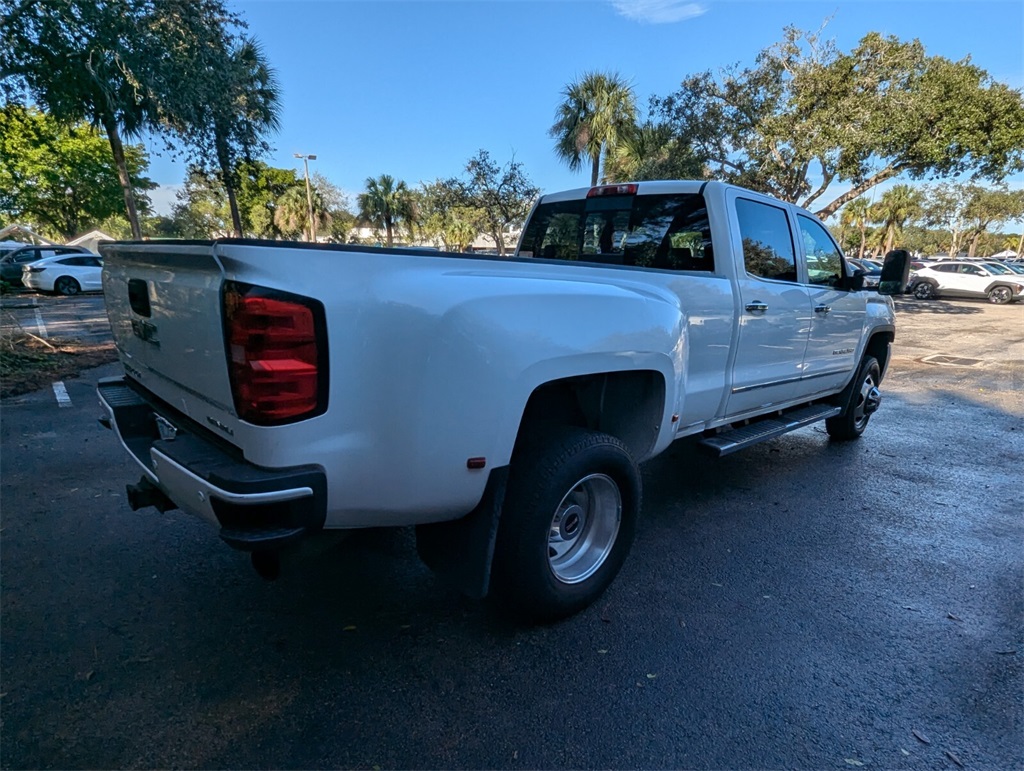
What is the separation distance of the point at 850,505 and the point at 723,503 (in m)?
0.92

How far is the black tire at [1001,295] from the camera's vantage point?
23.0 m

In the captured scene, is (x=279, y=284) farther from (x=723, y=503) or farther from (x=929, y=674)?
(x=723, y=503)

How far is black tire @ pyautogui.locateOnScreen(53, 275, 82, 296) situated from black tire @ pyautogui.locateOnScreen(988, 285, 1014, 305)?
116ft

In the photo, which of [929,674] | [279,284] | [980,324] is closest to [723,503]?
[929,674]

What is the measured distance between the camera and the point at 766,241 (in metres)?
4.00

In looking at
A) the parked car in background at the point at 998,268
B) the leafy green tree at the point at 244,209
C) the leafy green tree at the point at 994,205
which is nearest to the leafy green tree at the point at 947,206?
the leafy green tree at the point at 994,205

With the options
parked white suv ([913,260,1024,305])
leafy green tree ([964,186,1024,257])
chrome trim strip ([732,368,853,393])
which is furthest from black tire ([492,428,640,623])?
leafy green tree ([964,186,1024,257])

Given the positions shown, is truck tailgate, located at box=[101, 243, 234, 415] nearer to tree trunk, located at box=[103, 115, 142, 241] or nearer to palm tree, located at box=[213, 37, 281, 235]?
palm tree, located at box=[213, 37, 281, 235]

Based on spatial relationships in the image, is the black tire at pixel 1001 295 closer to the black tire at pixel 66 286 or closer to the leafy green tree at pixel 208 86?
the leafy green tree at pixel 208 86

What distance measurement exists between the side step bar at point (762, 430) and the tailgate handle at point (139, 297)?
124 inches

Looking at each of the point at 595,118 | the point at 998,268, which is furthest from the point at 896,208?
the point at 595,118

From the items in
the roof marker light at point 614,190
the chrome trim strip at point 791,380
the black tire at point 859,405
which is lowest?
the black tire at point 859,405

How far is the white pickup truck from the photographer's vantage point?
1790mm

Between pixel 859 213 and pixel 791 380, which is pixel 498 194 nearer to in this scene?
pixel 791 380
